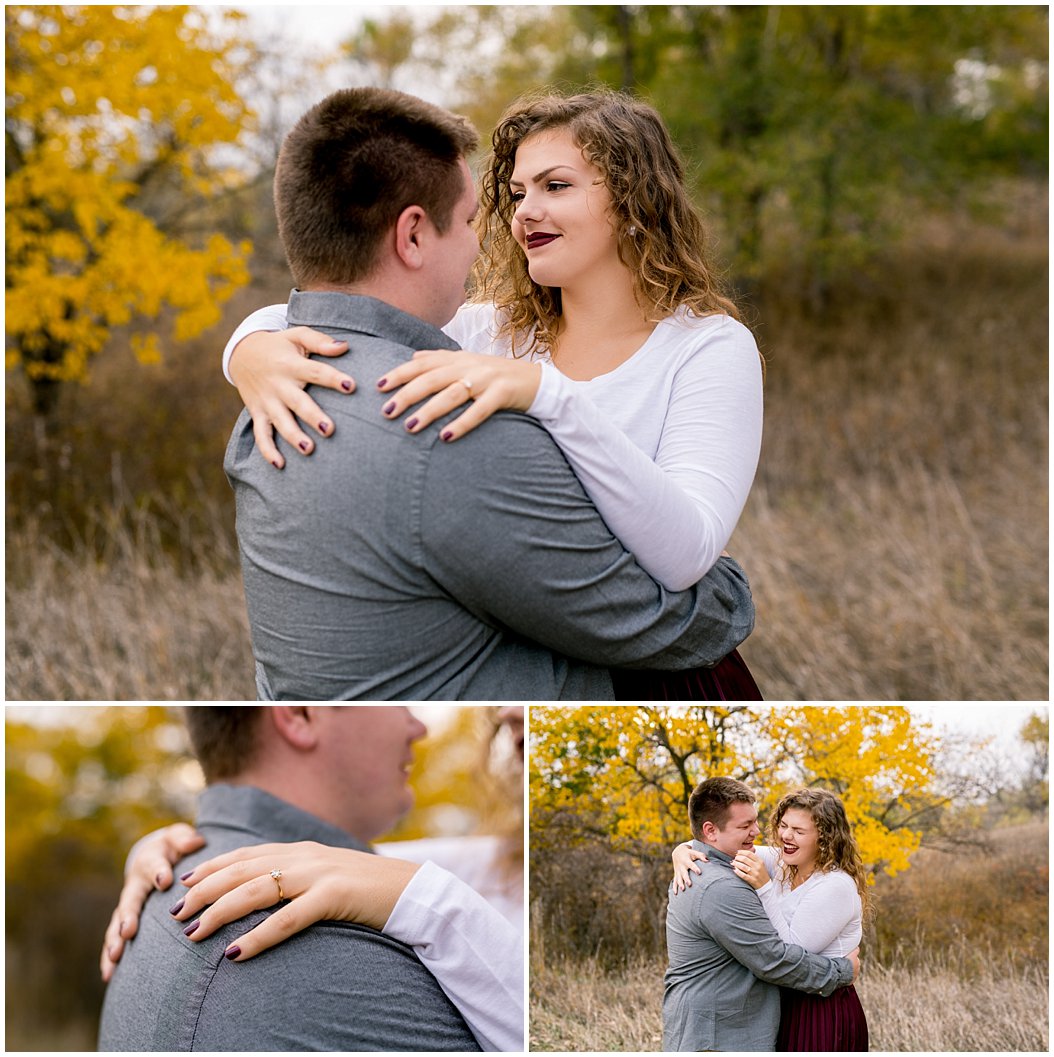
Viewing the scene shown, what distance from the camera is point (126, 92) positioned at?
228 inches

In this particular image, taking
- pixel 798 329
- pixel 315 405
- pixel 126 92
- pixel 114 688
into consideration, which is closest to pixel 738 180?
pixel 798 329

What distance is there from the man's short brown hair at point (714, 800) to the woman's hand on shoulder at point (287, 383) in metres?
0.98

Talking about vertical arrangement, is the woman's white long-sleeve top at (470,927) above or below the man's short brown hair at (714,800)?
below

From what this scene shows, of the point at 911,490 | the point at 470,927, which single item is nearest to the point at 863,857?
the point at 470,927

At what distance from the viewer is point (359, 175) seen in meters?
1.63

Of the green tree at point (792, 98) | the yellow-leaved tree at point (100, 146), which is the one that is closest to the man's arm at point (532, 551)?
the yellow-leaved tree at point (100, 146)

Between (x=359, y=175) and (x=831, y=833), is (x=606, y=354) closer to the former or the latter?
(x=359, y=175)

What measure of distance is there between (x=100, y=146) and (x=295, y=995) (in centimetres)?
595

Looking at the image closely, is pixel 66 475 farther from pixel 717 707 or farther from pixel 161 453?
pixel 717 707

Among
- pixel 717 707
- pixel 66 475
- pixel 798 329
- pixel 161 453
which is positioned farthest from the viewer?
pixel 798 329

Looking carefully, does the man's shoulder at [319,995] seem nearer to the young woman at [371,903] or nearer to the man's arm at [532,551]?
the young woman at [371,903]

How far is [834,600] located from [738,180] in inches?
216

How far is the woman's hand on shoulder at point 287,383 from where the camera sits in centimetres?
155

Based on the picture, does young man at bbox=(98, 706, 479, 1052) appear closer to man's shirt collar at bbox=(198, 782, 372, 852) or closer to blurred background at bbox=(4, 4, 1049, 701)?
man's shirt collar at bbox=(198, 782, 372, 852)
